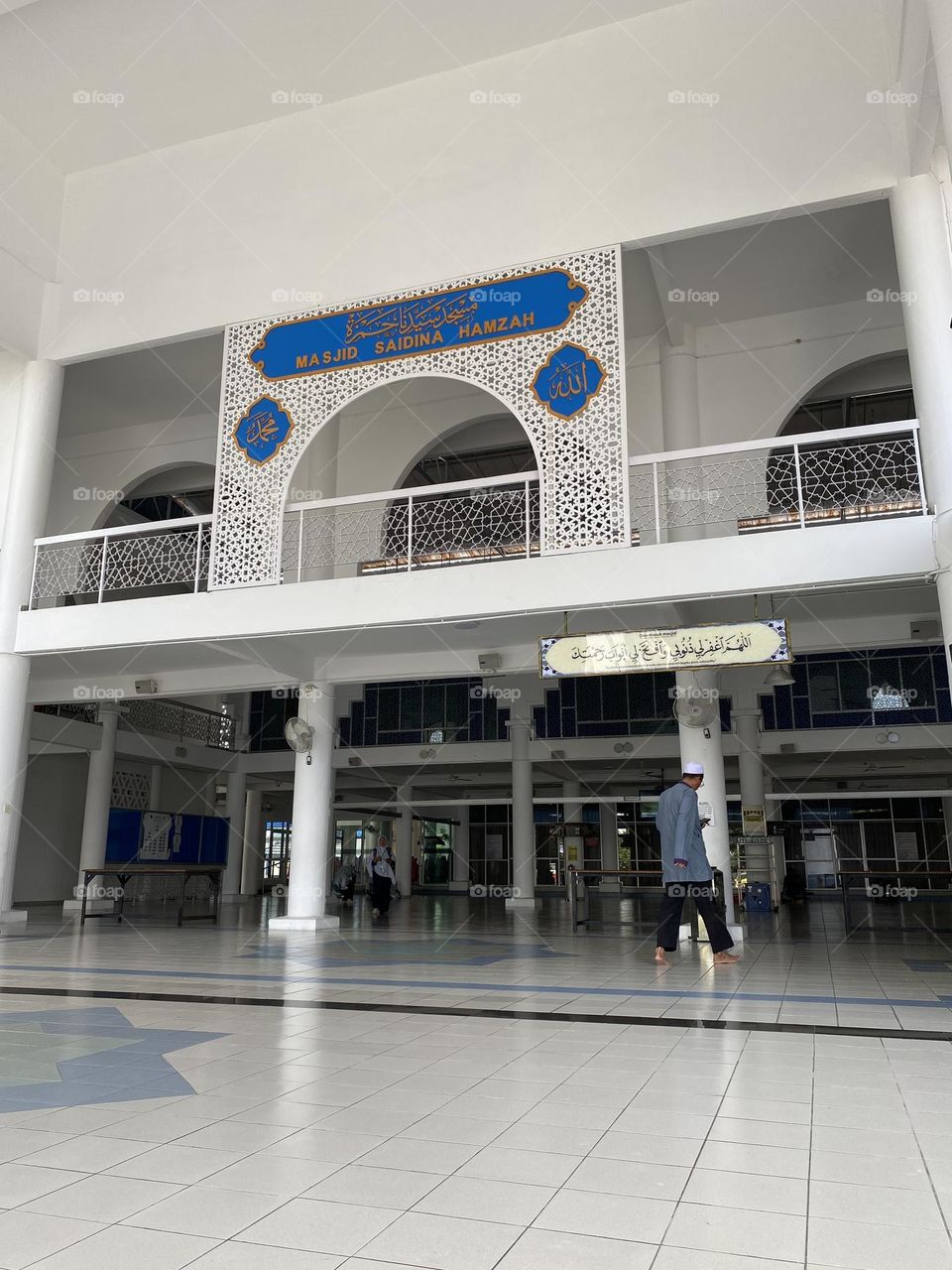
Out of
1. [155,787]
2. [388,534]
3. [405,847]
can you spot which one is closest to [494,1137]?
A: [388,534]

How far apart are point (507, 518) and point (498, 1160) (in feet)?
27.5

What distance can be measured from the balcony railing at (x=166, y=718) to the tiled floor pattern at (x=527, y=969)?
4.58 metres

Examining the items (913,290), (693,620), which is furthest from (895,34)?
(693,620)

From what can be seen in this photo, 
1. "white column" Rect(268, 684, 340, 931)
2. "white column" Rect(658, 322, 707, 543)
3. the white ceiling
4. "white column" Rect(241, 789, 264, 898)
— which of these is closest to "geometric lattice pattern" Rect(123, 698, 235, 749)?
"white column" Rect(241, 789, 264, 898)

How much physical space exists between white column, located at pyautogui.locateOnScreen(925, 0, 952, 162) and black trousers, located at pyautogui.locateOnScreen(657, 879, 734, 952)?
473 centimetres

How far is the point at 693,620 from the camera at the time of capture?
9.15 meters

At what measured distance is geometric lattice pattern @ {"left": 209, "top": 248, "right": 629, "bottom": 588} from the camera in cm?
773

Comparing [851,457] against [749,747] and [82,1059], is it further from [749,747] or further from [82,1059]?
[82,1059]

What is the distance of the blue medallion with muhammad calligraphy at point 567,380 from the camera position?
7961 mm

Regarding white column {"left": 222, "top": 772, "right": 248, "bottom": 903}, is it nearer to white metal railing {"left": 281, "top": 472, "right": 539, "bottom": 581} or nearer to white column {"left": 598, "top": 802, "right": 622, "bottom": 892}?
white column {"left": 598, "top": 802, "right": 622, "bottom": 892}

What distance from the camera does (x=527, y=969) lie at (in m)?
6.73

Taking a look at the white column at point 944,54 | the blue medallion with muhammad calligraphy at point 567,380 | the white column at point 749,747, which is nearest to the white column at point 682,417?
the blue medallion with muhammad calligraphy at point 567,380

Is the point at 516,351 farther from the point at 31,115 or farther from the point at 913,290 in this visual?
the point at 31,115

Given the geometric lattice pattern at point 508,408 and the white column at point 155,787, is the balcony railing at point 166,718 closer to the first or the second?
the white column at point 155,787
